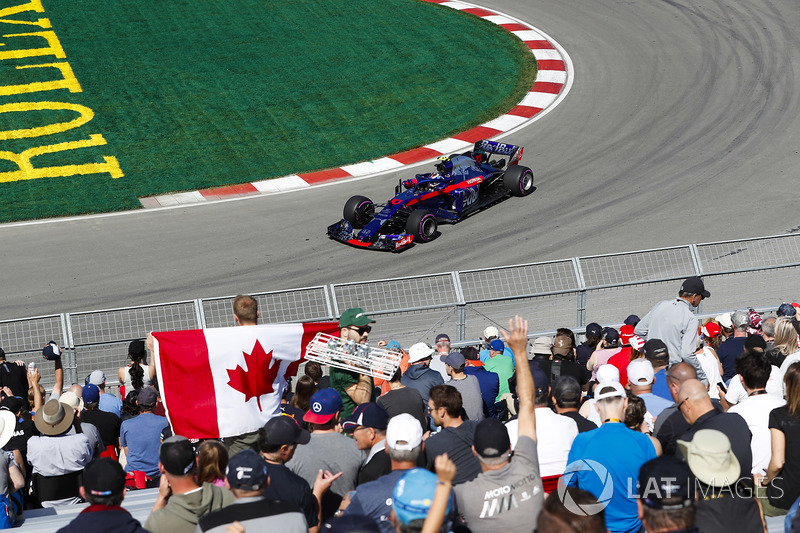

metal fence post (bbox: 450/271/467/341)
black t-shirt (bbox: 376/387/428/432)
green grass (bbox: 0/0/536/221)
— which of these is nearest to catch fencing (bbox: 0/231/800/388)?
metal fence post (bbox: 450/271/467/341)

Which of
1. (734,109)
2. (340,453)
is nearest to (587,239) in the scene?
(734,109)

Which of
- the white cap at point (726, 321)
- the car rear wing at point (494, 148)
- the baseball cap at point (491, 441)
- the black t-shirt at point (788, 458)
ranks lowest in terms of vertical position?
the black t-shirt at point (788, 458)

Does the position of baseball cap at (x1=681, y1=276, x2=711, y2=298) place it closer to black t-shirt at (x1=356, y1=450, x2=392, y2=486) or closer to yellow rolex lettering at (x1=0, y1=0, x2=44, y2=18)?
black t-shirt at (x1=356, y1=450, x2=392, y2=486)

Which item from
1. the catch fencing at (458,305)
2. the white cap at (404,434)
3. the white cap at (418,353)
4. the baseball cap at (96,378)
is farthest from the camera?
the catch fencing at (458,305)

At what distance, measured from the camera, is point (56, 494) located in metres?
7.24

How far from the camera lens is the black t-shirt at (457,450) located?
19.2 ft

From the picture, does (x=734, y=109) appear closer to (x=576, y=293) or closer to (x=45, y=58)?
(x=576, y=293)

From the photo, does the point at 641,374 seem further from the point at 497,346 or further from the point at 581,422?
the point at 497,346

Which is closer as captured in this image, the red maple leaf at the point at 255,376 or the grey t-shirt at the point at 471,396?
the grey t-shirt at the point at 471,396

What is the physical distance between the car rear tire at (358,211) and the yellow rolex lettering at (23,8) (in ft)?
55.8

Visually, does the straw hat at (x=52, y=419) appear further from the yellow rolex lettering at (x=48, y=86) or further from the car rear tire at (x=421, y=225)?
the yellow rolex lettering at (x=48, y=86)

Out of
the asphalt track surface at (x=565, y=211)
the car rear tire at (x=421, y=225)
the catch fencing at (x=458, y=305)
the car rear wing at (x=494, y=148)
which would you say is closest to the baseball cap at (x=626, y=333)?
the catch fencing at (x=458, y=305)

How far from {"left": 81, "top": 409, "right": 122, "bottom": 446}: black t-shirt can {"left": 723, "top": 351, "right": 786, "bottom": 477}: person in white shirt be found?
5.23 metres

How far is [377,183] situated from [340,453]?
13621 millimetres
